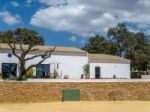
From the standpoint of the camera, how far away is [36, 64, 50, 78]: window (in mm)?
53125

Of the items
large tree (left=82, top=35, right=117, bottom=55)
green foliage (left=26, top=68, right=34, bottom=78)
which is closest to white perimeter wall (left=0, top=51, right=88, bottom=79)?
green foliage (left=26, top=68, right=34, bottom=78)

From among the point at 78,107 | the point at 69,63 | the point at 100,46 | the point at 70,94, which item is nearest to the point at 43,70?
the point at 69,63

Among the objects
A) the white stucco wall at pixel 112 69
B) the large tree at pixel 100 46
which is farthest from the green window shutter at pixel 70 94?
the large tree at pixel 100 46

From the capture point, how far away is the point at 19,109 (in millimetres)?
35344

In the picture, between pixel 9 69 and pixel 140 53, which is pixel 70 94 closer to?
pixel 9 69

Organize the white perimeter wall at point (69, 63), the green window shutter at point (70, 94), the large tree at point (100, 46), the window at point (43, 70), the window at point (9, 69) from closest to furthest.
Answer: the green window shutter at point (70, 94)
the window at point (9, 69)
the window at point (43, 70)
the white perimeter wall at point (69, 63)
the large tree at point (100, 46)

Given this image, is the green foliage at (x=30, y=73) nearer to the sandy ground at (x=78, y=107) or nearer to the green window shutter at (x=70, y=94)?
the green window shutter at (x=70, y=94)

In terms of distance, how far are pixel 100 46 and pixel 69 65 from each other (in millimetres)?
34490

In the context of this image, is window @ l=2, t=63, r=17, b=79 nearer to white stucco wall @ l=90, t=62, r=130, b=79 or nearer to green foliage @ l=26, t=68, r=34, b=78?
green foliage @ l=26, t=68, r=34, b=78

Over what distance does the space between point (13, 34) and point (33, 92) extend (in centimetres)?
4538

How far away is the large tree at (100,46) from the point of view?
286 ft

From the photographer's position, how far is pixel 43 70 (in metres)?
53.8

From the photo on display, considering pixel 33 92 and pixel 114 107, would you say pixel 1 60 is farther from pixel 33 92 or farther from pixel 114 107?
pixel 114 107

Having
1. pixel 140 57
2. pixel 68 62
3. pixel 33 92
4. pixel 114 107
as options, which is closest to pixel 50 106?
pixel 33 92
